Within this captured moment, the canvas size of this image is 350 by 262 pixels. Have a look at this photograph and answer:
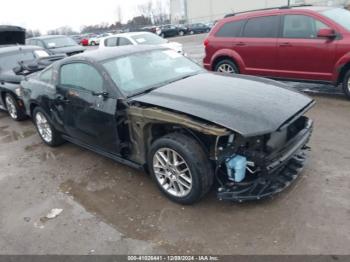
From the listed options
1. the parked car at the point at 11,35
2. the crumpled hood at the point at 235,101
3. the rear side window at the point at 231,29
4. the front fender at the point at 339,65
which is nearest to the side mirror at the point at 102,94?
the crumpled hood at the point at 235,101

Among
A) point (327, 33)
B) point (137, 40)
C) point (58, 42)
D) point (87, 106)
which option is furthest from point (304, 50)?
point (58, 42)

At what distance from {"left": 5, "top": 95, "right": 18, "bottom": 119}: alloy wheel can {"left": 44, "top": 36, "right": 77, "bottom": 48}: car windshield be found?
735 cm

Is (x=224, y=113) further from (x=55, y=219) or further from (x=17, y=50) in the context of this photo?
(x=17, y=50)

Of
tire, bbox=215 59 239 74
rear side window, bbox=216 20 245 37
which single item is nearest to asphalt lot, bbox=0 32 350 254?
tire, bbox=215 59 239 74

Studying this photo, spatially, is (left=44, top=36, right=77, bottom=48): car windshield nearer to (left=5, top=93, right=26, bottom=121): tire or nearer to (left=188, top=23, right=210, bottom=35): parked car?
(left=5, top=93, right=26, bottom=121): tire

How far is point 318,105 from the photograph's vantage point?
6.43 m

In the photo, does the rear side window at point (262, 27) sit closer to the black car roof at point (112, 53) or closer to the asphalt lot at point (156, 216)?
the asphalt lot at point (156, 216)

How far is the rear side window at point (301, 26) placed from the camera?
6.57 metres

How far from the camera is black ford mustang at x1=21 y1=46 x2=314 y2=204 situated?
10.7ft

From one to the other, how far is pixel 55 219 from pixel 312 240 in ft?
8.63

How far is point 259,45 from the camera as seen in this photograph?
24.1ft

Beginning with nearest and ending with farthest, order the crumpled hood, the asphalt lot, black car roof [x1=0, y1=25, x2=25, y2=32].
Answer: the asphalt lot, the crumpled hood, black car roof [x1=0, y1=25, x2=25, y2=32]

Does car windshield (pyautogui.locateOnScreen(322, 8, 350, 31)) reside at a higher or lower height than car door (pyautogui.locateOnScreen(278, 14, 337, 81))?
higher

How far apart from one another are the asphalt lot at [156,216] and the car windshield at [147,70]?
3.89ft
